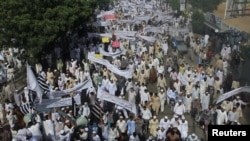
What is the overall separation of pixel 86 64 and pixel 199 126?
218 inches

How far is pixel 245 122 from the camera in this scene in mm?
15086

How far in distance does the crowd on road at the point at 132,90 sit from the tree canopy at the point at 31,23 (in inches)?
43.0

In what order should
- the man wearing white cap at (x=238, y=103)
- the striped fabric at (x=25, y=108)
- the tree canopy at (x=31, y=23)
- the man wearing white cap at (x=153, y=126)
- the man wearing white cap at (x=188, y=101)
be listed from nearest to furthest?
the striped fabric at (x=25, y=108) < the man wearing white cap at (x=153, y=126) < the man wearing white cap at (x=238, y=103) < the man wearing white cap at (x=188, y=101) < the tree canopy at (x=31, y=23)

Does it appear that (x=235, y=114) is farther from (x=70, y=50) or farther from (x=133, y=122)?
(x=70, y=50)

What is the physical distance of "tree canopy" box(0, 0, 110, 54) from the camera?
18031mm

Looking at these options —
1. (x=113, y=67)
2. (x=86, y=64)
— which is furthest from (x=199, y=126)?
(x=86, y=64)

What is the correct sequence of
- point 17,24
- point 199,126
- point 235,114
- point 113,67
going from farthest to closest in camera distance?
point 17,24 < point 113,67 < point 199,126 < point 235,114

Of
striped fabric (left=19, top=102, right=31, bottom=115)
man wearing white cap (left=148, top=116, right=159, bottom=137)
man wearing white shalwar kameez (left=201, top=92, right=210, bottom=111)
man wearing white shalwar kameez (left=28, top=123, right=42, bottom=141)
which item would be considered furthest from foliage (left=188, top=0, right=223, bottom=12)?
man wearing white shalwar kameez (left=28, top=123, right=42, bottom=141)

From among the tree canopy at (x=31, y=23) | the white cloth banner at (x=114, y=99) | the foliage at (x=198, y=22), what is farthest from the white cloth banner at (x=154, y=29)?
the white cloth banner at (x=114, y=99)

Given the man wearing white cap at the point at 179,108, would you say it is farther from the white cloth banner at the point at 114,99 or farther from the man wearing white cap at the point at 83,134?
the man wearing white cap at the point at 83,134

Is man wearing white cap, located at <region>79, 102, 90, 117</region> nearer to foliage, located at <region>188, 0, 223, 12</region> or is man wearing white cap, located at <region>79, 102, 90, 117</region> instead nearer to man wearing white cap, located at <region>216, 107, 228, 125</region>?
man wearing white cap, located at <region>216, 107, 228, 125</region>

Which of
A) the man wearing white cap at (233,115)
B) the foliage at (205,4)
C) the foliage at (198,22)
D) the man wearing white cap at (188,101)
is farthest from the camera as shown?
the foliage at (205,4)

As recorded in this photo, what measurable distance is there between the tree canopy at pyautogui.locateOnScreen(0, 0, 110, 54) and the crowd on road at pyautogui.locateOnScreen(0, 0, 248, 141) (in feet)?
3.58

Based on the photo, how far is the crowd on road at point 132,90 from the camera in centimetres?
1256
